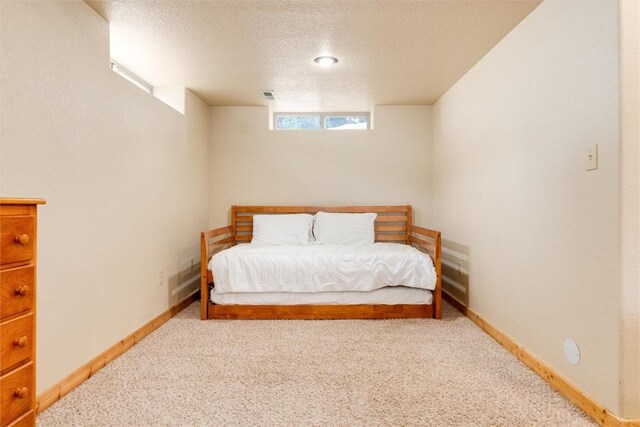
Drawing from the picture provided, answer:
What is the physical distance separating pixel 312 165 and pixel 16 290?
313 cm

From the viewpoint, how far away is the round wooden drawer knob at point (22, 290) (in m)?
1.09

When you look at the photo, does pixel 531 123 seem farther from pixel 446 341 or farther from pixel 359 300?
pixel 359 300

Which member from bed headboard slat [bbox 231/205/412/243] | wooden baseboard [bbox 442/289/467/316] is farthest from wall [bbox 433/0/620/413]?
bed headboard slat [bbox 231/205/412/243]

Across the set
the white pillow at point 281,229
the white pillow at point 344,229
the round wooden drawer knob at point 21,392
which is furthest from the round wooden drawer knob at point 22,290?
the white pillow at point 344,229

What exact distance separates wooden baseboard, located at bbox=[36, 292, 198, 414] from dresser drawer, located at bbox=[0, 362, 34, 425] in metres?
0.54

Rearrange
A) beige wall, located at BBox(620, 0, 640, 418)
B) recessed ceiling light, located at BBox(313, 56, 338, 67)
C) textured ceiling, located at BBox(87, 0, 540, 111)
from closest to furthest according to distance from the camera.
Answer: beige wall, located at BBox(620, 0, 640, 418), textured ceiling, located at BBox(87, 0, 540, 111), recessed ceiling light, located at BBox(313, 56, 338, 67)

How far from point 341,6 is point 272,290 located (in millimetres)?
2050

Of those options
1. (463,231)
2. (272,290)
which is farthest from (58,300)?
(463,231)

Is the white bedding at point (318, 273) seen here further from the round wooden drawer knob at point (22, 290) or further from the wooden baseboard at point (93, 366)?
the round wooden drawer knob at point (22, 290)

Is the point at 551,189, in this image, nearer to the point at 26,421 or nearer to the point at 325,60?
the point at 325,60

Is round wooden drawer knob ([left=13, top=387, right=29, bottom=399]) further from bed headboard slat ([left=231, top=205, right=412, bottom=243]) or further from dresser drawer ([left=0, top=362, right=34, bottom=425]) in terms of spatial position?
bed headboard slat ([left=231, top=205, right=412, bottom=243])

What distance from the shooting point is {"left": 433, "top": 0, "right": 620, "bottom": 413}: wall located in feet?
4.81

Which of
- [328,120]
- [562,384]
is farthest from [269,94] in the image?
[562,384]

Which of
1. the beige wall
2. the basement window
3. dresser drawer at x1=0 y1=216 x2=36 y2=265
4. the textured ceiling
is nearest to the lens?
dresser drawer at x1=0 y1=216 x2=36 y2=265
